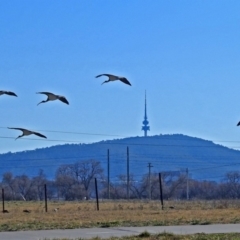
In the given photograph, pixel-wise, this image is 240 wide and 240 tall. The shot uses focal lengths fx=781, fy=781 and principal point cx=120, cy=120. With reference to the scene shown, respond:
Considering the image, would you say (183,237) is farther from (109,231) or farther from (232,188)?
(232,188)

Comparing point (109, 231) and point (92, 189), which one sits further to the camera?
point (92, 189)

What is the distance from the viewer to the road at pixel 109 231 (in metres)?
21.4

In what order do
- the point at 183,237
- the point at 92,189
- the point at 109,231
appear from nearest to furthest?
the point at 183,237 → the point at 109,231 → the point at 92,189

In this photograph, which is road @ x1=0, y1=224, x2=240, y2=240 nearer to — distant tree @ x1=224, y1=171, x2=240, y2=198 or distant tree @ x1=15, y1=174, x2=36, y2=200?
distant tree @ x1=224, y1=171, x2=240, y2=198

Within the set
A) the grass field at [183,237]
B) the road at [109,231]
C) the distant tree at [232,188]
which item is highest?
the distant tree at [232,188]

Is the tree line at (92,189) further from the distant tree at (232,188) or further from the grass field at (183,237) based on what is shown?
the grass field at (183,237)

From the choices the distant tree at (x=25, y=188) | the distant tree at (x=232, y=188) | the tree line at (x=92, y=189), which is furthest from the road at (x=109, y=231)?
the distant tree at (x=25, y=188)

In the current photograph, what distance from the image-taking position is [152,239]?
760 inches

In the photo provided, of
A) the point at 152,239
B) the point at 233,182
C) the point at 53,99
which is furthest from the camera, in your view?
the point at 233,182

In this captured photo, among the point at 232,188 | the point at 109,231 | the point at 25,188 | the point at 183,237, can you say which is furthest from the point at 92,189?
the point at 183,237

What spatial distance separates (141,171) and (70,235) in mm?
178019

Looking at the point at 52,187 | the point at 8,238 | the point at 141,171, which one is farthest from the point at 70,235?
the point at 141,171

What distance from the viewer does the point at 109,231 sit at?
2339 cm

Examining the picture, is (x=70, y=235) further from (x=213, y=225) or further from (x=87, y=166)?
(x=87, y=166)
